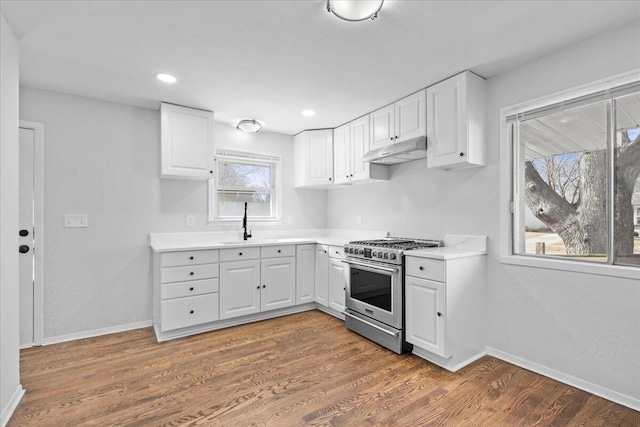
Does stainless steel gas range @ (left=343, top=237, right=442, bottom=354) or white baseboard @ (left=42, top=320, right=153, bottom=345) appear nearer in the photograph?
stainless steel gas range @ (left=343, top=237, right=442, bottom=354)

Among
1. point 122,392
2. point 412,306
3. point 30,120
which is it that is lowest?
point 122,392

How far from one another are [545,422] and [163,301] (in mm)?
3090

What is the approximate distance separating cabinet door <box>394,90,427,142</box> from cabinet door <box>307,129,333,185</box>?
1166mm

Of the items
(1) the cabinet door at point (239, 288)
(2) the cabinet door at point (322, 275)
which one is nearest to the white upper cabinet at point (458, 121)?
(2) the cabinet door at point (322, 275)

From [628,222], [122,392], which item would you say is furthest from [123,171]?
[628,222]

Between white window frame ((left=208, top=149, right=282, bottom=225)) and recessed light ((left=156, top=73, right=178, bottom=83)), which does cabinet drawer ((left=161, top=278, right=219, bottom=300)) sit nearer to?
white window frame ((left=208, top=149, right=282, bottom=225))

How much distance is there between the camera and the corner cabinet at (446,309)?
246 cm

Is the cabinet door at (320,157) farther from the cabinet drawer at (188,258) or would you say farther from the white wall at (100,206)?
the cabinet drawer at (188,258)

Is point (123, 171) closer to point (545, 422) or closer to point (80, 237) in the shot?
point (80, 237)

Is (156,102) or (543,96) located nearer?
(543,96)

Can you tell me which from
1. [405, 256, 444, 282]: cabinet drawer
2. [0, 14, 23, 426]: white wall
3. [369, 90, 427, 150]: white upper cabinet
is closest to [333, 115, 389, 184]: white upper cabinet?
[369, 90, 427, 150]: white upper cabinet

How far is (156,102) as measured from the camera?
130 inches

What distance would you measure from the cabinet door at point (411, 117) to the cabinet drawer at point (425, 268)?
118 centimetres

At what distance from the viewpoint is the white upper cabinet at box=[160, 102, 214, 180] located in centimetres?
332
